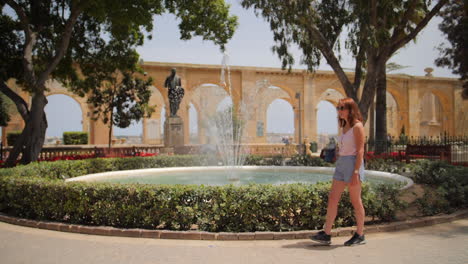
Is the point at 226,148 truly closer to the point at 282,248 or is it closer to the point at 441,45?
the point at 282,248

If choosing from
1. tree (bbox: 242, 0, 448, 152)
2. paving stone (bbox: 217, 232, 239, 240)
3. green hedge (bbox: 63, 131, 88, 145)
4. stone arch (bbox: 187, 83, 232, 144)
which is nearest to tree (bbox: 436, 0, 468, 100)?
tree (bbox: 242, 0, 448, 152)

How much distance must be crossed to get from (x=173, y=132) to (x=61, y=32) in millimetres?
5583

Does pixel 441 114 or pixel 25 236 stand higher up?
pixel 441 114

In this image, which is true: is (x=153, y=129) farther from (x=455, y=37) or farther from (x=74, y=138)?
(x=455, y=37)

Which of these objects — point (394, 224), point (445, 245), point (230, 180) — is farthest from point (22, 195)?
point (445, 245)

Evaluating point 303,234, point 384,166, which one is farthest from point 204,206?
point 384,166

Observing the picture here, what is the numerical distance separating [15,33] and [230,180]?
868 centimetres

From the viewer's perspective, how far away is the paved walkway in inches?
122

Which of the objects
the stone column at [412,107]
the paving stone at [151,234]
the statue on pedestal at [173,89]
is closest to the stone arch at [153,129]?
the statue on pedestal at [173,89]

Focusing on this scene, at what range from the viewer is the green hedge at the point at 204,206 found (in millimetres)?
4016

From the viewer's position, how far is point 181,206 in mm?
4094

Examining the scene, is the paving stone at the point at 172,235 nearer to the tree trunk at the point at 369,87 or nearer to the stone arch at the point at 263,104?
the tree trunk at the point at 369,87

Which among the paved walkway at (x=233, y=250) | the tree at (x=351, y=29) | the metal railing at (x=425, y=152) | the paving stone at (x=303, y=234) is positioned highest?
the tree at (x=351, y=29)

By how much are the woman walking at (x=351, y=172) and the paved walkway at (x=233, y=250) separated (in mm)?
142
